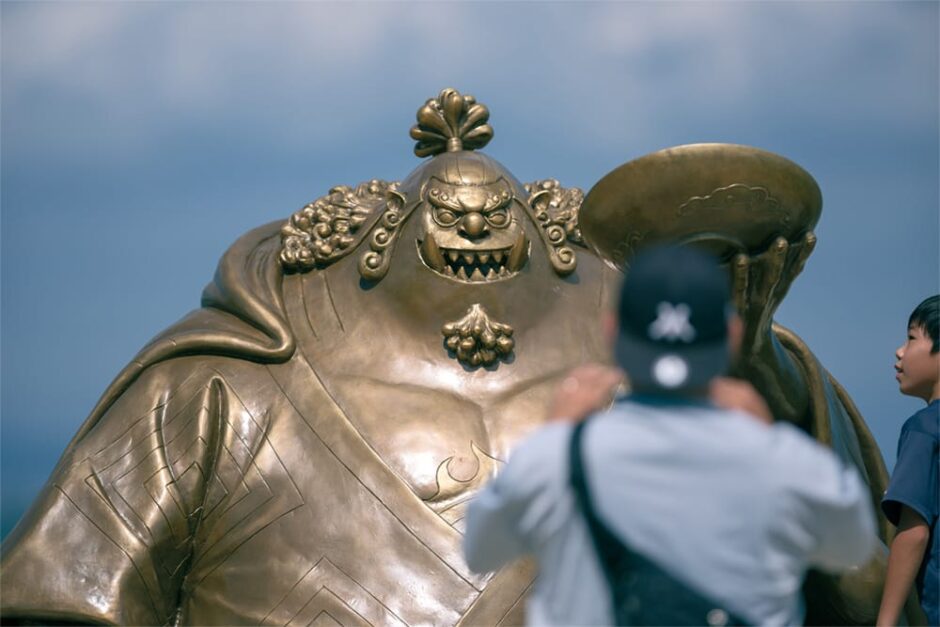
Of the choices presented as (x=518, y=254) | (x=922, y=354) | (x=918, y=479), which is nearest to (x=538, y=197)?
(x=518, y=254)

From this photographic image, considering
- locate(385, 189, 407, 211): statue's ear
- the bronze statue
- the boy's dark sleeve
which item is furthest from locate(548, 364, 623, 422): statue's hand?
locate(385, 189, 407, 211): statue's ear

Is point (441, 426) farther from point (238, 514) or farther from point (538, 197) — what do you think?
point (538, 197)

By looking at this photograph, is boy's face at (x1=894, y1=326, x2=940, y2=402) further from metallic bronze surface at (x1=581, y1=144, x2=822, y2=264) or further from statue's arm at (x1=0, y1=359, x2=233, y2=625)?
statue's arm at (x1=0, y1=359, x2=233, y2=625)

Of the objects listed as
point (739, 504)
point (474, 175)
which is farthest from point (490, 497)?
point (474, 175)

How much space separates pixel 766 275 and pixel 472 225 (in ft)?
5.57

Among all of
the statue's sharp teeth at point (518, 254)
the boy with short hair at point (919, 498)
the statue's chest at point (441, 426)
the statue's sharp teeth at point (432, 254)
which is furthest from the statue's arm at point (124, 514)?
the boy with short hair at point (919, 498)

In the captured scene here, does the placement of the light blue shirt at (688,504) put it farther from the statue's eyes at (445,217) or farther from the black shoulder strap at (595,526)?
the statue's eyes at (445,217)

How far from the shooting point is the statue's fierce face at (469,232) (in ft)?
18.1

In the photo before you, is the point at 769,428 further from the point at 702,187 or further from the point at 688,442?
the point at 702,187

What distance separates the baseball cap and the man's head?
1971 mm

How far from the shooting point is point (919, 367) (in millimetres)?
4426

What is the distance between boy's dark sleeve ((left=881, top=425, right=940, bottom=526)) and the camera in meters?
4.30

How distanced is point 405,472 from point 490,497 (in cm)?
262

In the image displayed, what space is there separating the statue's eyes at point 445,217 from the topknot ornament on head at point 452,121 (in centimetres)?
44
